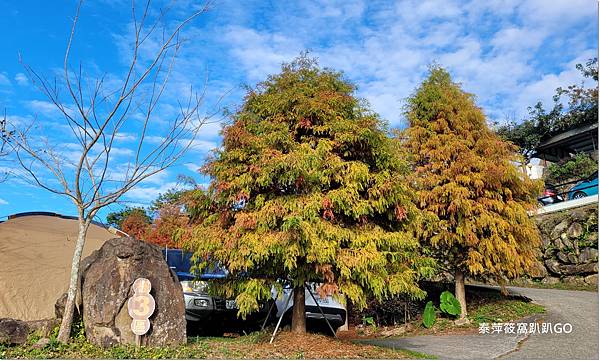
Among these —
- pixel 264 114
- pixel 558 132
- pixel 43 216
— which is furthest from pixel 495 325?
pixel 558 132

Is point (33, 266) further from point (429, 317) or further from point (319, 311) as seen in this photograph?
point (429, 317)

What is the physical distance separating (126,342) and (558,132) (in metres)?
22.6

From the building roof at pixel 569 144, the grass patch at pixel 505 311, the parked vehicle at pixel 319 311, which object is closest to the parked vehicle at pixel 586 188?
the building roof at pixel 569 144

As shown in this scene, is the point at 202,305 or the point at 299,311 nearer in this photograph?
the point at 299,311

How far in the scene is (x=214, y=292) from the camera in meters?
7.22

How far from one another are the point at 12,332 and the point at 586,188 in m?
19.0

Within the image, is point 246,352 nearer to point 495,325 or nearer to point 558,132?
point 495,325

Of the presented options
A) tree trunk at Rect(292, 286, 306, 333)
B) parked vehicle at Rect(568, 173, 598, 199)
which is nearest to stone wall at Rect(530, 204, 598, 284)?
parked vehicle at Rect(568, 173, 598, 199)

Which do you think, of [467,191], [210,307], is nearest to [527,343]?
[467,191]

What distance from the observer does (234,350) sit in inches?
251

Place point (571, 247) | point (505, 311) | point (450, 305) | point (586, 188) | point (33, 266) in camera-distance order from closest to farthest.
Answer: point (33, 266) → point (450, 305) → point (505, 311) → point (571, 247) → point (586, 188)

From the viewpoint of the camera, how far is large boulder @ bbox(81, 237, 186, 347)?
20.0 feet

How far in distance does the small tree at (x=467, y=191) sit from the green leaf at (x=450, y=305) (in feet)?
0.75

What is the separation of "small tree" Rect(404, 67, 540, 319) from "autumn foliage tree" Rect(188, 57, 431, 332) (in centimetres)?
298
